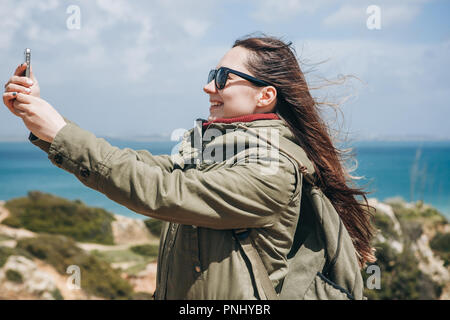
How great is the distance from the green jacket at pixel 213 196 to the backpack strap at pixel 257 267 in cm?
2

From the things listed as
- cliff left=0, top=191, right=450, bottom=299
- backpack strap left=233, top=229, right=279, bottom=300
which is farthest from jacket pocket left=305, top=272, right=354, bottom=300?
cliff left=0, top=191, right=450, bottom=299

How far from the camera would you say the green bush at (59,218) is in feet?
43.3

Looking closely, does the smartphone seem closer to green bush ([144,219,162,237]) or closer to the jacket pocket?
the jacket pocket

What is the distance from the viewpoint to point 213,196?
1.60 metres

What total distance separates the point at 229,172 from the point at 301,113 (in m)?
0.60

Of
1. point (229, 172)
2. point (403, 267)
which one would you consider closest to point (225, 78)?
point (229, 172)

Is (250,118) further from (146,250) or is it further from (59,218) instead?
(59,218)

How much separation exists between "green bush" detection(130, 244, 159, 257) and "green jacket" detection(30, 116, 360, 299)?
11.0 metres

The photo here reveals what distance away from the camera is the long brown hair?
6.66 feet

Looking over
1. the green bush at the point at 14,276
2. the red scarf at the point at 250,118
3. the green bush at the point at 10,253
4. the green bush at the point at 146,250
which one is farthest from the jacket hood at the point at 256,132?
the green bush at the point at 146,250

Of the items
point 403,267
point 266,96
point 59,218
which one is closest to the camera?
point 266,96

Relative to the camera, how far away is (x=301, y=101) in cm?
207

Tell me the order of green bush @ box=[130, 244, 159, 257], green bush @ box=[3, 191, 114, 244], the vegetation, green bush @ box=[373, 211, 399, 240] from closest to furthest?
1. the vegetation
2. green bush @ box=[373, 211, 399, 240]
3. green bush @ box=[130, 244, 159, 257]
4. green bush @ box=[3, 191, 114, 244]

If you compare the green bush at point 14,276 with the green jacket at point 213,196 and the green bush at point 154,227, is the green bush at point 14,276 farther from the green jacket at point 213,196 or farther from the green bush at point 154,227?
the green jacket at point 213,196
